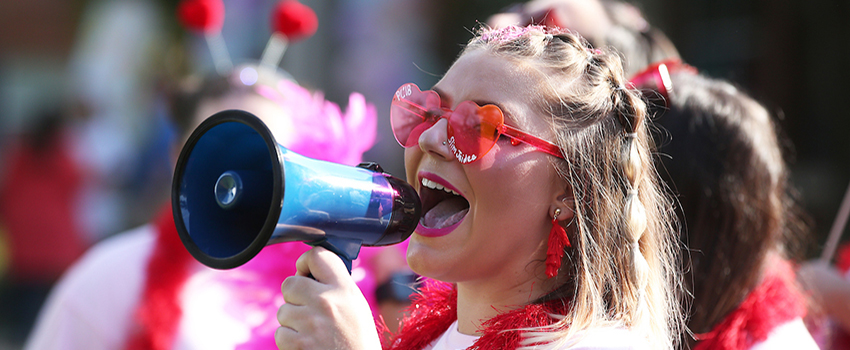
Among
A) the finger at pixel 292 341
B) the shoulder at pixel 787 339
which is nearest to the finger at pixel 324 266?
the finger at pixel 292 341

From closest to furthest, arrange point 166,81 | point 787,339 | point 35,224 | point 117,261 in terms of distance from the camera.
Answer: point 787,339
point 117,261
point 35,224
point 166,81

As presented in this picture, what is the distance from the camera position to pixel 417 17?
8.09 meters

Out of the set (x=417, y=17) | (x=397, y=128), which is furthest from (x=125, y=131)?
(x=397, y=128)

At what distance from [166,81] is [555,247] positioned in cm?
805

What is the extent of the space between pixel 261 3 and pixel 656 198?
705 centimetres

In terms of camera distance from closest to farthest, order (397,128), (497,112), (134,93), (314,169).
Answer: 1. (314,169)
2. (497,112)
3. (397,128)
4. (134,93)

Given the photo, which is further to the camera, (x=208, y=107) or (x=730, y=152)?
(x=208, y=107)

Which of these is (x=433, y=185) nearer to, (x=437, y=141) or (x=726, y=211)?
(x=437, y=141)

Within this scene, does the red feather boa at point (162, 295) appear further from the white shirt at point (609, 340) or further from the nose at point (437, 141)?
the white shirt at point (609, 340)

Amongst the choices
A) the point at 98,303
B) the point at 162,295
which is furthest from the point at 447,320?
the point at 98,303

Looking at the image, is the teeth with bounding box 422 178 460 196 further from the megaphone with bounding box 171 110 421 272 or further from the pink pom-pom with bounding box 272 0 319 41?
the pink pom-pom with bounding box 272 0 319 41

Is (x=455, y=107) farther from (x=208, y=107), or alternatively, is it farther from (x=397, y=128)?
(x=208, y=107)

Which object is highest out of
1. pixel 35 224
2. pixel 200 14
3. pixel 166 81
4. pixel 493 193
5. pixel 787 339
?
pixel 493 193

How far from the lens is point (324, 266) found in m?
1.27
